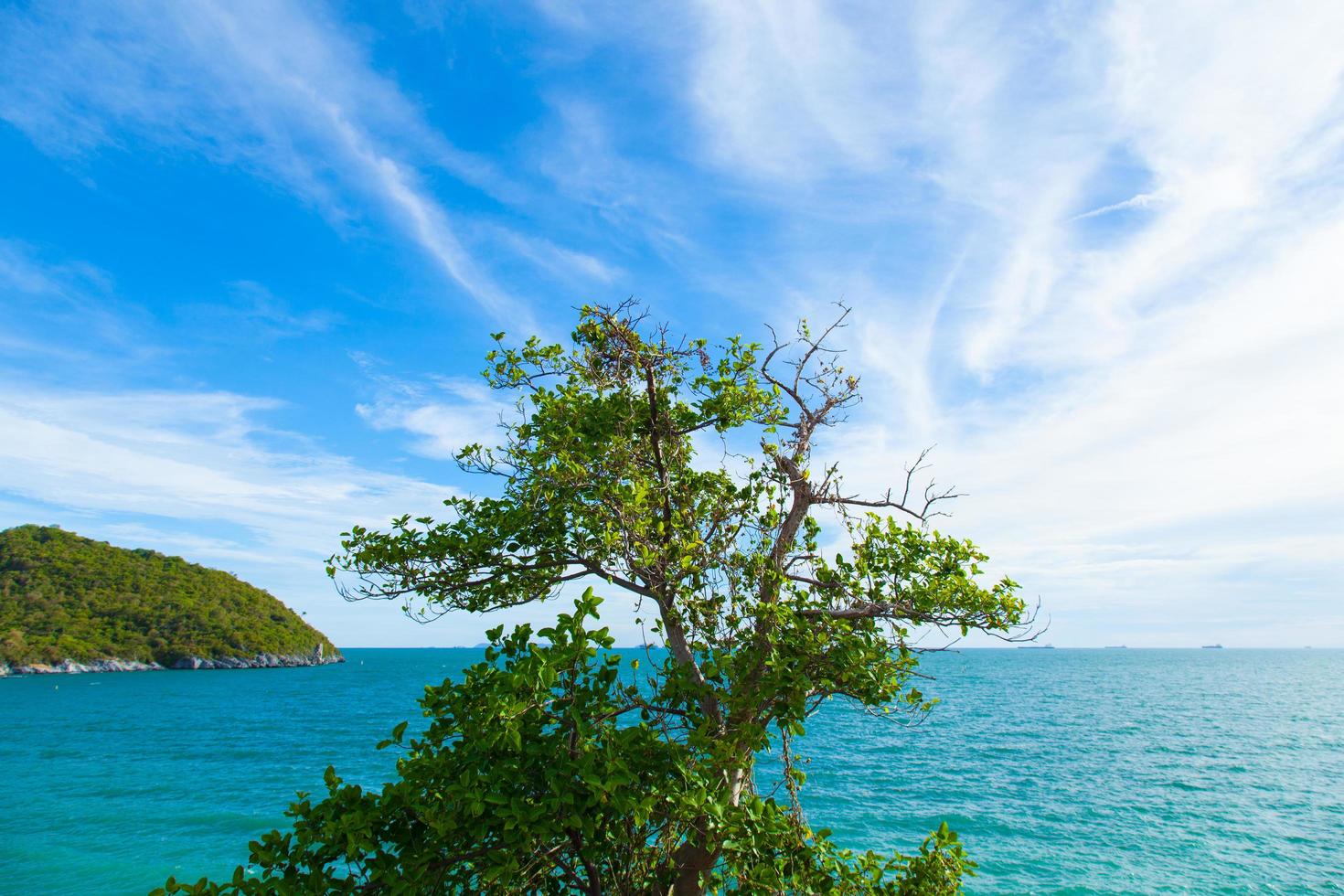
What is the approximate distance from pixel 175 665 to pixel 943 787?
6410 inches

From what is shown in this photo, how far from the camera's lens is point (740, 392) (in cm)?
636

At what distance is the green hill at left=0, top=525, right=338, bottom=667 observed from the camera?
455 feet

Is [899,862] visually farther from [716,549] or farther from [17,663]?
[17,663]

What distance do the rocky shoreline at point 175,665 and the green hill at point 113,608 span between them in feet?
2.84

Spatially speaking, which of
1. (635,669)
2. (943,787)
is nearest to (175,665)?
(943,787)

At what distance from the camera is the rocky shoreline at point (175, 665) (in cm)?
13550

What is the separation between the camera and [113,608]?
495ft

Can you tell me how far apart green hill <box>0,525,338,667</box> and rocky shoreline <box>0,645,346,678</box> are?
2.84ft

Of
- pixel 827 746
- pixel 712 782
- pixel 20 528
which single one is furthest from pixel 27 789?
pixel 20 528

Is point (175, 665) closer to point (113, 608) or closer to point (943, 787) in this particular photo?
point (113, 608)

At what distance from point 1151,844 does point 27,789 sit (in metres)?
55.9

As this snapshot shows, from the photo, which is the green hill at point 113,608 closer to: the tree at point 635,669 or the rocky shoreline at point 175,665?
the rocky shoreline at point 175,665

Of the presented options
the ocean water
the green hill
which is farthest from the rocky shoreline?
the ocean water

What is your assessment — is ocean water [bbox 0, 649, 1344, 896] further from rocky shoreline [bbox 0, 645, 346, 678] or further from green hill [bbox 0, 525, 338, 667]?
green hill [bbox 0, 525, 338, 667]
